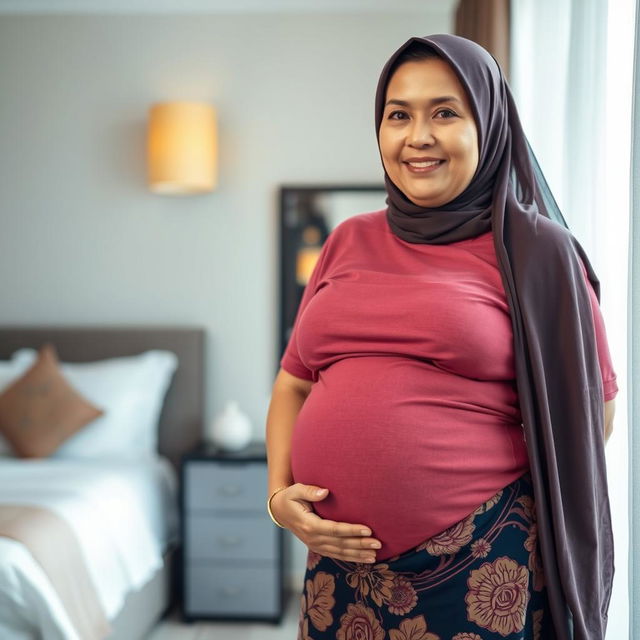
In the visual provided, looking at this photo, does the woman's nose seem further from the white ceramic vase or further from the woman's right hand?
the white ceramic vase

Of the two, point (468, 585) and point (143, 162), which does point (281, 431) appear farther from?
point (143, 162)

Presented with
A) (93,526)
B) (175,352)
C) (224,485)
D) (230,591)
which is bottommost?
(230,591)

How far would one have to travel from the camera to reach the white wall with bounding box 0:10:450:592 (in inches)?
151

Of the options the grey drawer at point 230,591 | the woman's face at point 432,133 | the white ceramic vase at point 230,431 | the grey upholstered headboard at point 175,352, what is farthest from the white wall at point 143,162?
the woman's face at point 432,133

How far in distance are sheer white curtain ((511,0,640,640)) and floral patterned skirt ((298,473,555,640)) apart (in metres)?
0.61

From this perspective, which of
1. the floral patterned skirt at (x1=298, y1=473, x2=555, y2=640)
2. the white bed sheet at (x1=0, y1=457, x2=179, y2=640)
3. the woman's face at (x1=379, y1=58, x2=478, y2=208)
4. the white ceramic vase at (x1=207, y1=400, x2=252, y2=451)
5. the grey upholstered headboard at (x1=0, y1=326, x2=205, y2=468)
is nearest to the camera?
the floral patterned skirt at (x1=298, y1=473, x2=555, y2=640)

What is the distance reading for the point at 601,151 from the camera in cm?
196

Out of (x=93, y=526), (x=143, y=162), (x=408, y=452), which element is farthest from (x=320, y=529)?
(x=143, y=162)

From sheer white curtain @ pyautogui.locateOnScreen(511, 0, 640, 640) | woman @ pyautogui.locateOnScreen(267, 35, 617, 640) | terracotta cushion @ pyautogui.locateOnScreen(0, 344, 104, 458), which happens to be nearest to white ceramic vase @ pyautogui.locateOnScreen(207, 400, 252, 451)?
terracotta cushion @ pyautogui.locateOnScreen(0, 344, 104, 458)

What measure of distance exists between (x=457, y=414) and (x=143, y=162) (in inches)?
117

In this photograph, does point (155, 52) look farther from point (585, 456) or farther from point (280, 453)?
point (585, 456)

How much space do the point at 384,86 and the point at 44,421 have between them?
8.32 ft

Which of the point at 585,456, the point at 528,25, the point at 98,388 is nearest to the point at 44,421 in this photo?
the point at 98,388

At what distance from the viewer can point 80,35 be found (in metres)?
3.91
